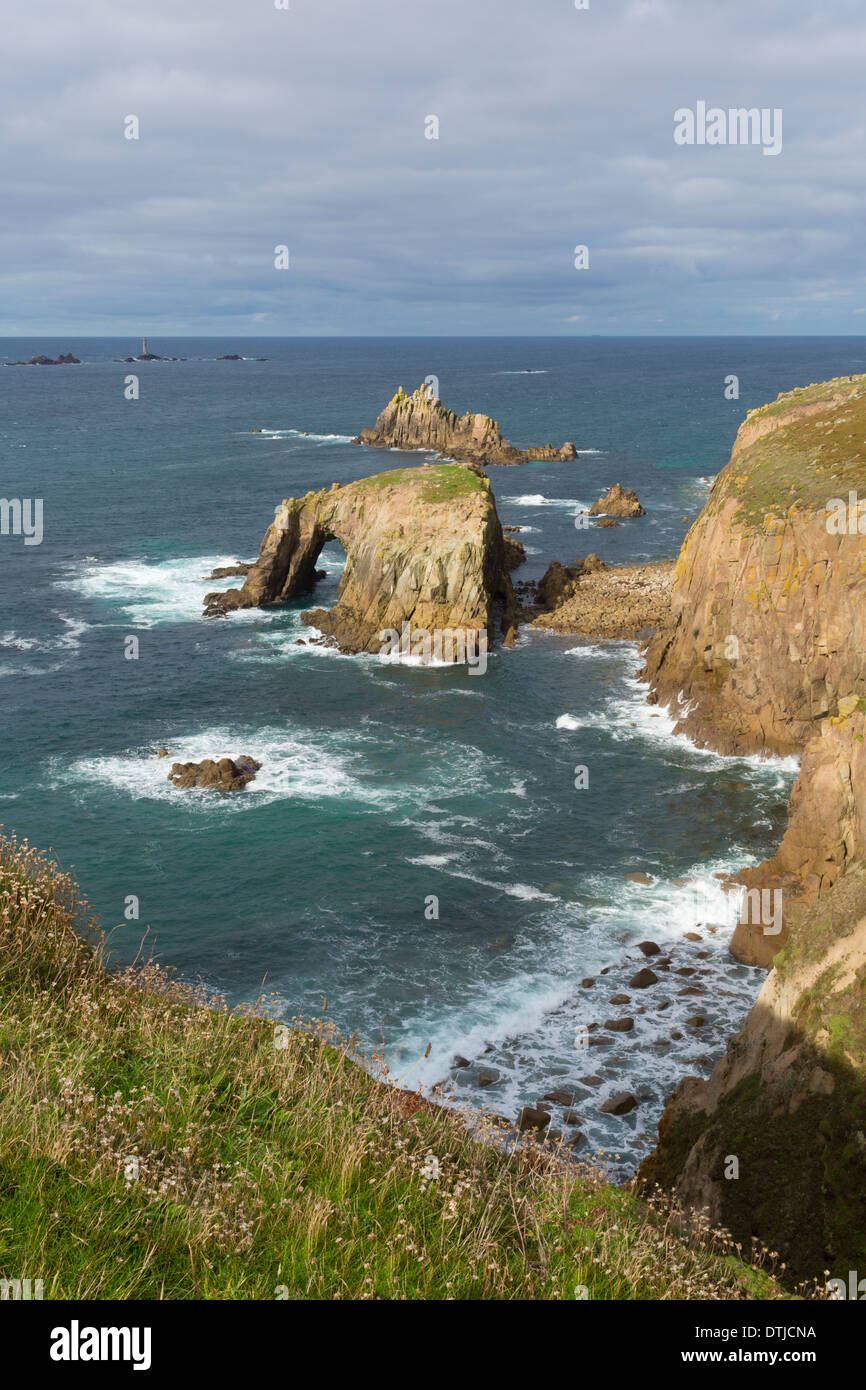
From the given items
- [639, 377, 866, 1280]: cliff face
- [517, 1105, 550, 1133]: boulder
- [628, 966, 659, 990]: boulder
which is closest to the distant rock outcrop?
[639, 377, 866, 1280]: cliff face

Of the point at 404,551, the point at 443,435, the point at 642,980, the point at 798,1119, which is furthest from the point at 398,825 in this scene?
the point at 443,435

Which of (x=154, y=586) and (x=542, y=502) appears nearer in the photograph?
(x=154, y=586)

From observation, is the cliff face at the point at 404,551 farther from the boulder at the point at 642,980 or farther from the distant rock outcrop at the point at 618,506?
the boulder at the point at 642,980

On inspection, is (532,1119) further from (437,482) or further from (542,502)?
(542,502)

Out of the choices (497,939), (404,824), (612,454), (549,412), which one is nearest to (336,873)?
(404,824)
